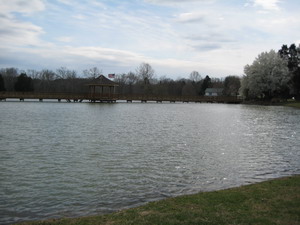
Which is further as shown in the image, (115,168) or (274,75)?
(274,75)

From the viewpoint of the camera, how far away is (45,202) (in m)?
7.91

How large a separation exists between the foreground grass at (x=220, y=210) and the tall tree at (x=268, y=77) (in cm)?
7200

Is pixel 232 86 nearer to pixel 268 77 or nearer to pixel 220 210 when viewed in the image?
pixel 268 77

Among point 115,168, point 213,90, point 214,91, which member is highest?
point 213,90

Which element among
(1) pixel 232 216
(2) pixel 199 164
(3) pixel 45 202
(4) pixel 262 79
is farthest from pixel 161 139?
(4) pixel 262 79

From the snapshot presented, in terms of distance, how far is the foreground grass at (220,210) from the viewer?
5945 mm

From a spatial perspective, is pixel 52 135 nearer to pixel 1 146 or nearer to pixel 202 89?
pixel 1 146

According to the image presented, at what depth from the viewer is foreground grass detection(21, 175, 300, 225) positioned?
5.95m

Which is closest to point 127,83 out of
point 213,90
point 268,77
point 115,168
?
point 213,90

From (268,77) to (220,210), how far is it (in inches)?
2922

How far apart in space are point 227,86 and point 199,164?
126421 mm

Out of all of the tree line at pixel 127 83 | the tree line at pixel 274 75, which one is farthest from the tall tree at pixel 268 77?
the tree line at pixel 127 83

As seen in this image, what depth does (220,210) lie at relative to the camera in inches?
258

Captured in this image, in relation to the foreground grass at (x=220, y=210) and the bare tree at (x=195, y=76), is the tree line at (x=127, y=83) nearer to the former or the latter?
the bare tree at (x=195, y=76)
